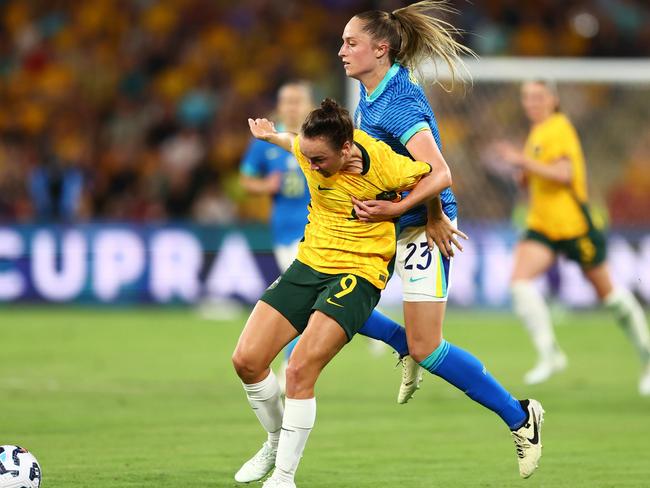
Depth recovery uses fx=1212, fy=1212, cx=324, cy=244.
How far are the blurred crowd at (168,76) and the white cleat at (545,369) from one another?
26.0ft

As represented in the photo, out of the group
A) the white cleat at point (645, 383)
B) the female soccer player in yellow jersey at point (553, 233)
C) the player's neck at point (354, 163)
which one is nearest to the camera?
the player's neck at point (354, 163)

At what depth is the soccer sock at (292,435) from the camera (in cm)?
586

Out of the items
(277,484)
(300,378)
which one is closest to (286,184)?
(300,378)

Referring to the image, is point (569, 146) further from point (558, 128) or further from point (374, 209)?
point (374, 209)

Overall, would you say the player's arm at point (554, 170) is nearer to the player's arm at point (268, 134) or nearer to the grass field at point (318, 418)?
the grass field at point (318, 418)

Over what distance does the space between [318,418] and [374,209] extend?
10.2 ft

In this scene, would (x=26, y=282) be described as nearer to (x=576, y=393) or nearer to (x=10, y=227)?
(x=10, y=227)

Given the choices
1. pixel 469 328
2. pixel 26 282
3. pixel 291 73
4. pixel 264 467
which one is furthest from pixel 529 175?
pixel 291 73

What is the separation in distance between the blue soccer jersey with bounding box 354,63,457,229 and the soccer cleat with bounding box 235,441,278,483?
57.4 inches

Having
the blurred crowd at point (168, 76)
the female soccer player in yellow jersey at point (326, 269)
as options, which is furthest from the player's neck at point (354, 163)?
the blurred crowd at point (168, 76)

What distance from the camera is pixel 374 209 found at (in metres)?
5.98

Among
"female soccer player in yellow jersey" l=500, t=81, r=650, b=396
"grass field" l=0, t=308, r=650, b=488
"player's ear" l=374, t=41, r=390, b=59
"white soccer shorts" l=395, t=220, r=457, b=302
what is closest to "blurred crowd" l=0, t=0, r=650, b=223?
"grass field" l=0, t=308, r=650, b=488

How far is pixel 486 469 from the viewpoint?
7.00 metres

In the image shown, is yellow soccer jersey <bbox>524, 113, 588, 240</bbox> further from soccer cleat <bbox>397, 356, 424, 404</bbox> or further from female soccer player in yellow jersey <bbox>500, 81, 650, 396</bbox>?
soccer cleat <bbox>397, 356, 424, 404</bbox>
